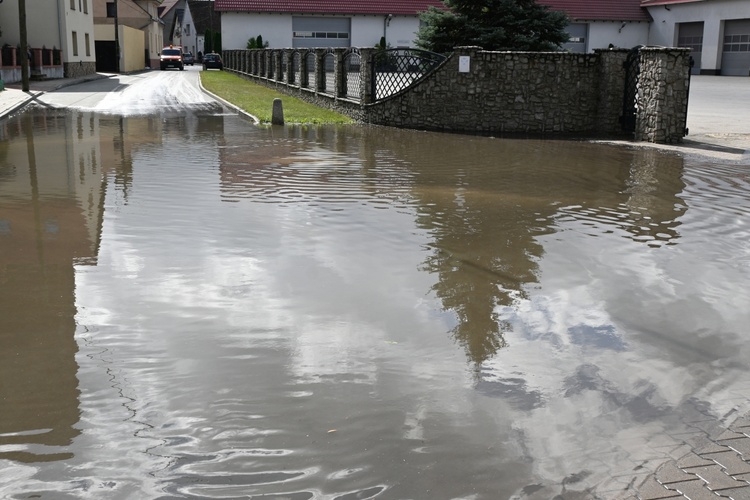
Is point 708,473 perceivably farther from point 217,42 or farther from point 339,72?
point 217,42

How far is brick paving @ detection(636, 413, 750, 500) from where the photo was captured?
3779mm

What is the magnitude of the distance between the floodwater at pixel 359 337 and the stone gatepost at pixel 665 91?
20.9ft

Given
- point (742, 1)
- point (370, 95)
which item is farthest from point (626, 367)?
point (742, 1)

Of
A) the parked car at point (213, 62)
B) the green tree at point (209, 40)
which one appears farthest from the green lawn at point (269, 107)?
the green tree at point (209, 40)

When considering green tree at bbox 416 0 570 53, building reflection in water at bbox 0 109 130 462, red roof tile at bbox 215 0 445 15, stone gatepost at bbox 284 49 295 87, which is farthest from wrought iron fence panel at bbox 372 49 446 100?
red roof tile at bbox 215 0 445 15

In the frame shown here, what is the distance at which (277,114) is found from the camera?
2072 cm

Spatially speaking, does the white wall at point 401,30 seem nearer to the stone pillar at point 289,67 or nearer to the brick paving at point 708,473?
the stone pillar at point 289,67

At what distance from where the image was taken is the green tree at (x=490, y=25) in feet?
79.3

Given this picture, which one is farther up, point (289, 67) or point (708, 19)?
point (708, 19)

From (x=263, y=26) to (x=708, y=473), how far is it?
5243 cm

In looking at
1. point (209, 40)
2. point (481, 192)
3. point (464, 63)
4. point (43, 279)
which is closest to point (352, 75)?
point (464, 63)

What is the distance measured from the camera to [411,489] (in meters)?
3.79

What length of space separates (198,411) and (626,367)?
2.58 meters

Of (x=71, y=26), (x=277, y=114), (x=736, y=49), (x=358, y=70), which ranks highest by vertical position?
(x=71, y=26)
